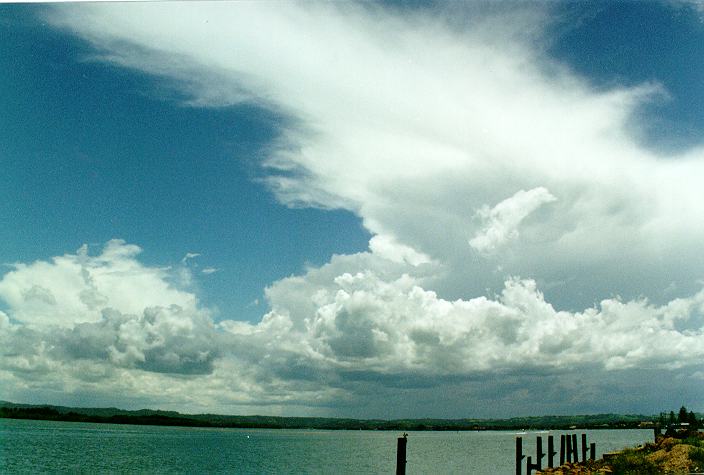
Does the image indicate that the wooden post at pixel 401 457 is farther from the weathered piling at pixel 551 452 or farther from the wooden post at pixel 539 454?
the wooden post at pixel 539 454

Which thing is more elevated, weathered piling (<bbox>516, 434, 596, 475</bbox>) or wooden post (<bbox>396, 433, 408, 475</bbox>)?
wooden post (<bbox>396, 433, 408, 475</bbox>)

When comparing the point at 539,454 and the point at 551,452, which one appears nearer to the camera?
the point at 539,454

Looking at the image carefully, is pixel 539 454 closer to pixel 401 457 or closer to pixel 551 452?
pixel 551 452

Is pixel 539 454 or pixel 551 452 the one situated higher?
pixel 539 454

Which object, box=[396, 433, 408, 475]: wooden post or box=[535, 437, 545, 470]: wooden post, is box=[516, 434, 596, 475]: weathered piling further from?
box=[396, 433, 408, 475]: wooden post

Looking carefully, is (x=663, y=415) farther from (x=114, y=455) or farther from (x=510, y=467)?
(x=114, y=455)

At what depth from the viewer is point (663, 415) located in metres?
107

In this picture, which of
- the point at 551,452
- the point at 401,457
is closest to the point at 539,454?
the point at 551,452

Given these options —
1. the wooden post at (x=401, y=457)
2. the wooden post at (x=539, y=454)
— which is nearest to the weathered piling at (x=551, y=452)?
the wooden post at (x=539, y=454)

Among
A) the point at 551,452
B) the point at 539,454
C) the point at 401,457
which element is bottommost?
the point at 551,452

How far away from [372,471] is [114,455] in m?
47.9

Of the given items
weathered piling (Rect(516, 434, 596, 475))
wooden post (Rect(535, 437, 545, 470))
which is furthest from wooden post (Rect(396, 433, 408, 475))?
wooden post (Rect(535, 437, 545, 470))

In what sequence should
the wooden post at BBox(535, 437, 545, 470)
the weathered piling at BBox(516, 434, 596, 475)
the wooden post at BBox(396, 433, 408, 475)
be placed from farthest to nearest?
the wooden post at BBox(535, 437, 545, 470) < the weathered piling at BBox(516, 434, 596, 475) < the wooden post at BBox(396, 433, 408, 475)

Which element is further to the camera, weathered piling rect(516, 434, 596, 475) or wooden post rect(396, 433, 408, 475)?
weathered piling rect(516, 434, 596, 475)
